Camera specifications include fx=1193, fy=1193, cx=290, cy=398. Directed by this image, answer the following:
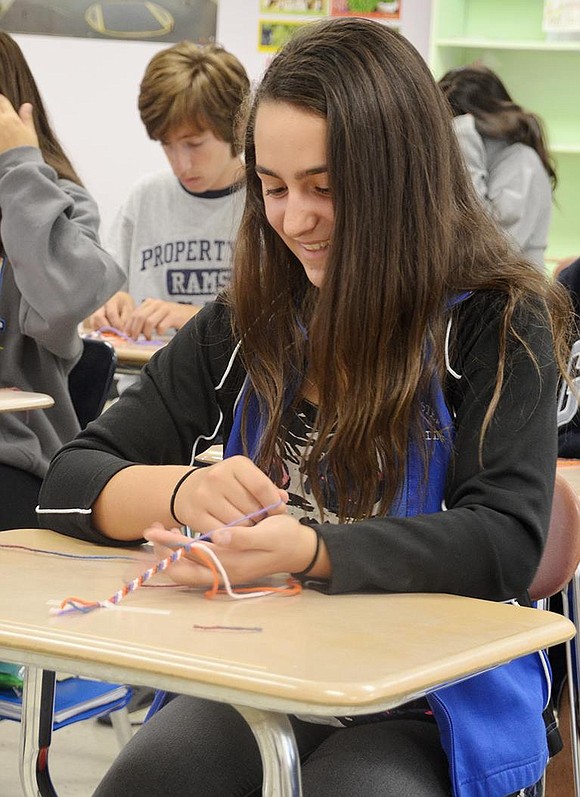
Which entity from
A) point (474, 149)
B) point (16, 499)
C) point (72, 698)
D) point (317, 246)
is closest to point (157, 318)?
point (16, 499)

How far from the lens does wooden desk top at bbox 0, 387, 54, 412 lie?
1.83 metres

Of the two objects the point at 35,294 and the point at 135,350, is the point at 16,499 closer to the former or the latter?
the point at 35,294

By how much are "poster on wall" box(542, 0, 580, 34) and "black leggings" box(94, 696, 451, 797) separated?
4.30m

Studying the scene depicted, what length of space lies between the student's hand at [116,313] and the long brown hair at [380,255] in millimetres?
1816

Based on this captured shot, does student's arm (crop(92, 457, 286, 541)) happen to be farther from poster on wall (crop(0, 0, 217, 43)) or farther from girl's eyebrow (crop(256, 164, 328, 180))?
poster on wall (crop(0, 0, 217, 43))

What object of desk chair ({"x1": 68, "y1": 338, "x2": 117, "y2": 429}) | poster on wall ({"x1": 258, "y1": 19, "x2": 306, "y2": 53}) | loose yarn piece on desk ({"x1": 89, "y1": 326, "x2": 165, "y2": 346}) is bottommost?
loose yarn piece on desk ({"x1": 89, "y1": 326, "x2": 165, "y2": 346})

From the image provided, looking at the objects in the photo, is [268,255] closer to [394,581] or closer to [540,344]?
[540,344]

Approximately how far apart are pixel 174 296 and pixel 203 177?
0.32 meters

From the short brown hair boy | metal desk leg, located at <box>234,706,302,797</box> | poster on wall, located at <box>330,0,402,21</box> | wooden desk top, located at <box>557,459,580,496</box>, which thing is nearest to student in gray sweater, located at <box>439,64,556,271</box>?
the short brown hair boy

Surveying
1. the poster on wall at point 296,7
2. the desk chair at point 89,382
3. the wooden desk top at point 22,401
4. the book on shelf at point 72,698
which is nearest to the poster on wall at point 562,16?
the poster on wall at point 296,7

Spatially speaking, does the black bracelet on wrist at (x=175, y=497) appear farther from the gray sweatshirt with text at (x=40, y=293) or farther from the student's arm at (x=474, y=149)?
the student's arm at (x=474, y=149)

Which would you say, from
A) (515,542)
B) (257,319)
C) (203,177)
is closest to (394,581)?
(515,542)

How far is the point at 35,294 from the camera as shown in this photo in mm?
2096

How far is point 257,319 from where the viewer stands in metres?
1.31
